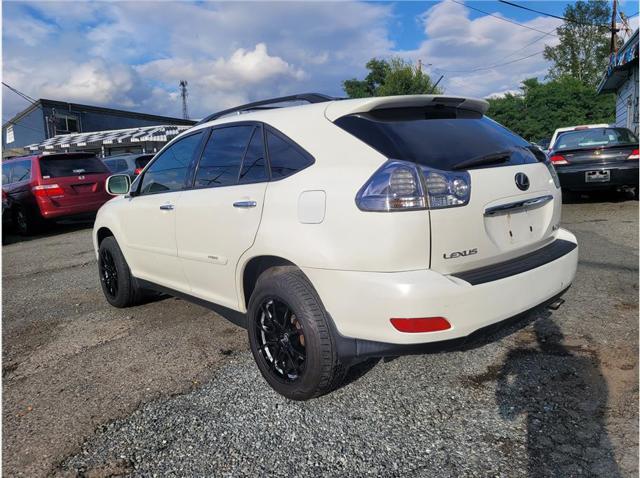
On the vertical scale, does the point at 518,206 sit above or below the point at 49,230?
above

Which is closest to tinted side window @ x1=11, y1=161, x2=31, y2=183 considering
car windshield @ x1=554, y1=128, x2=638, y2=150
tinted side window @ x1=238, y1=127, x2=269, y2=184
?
tinted side window @ x1=238, y1=127, x2=269, y2=184

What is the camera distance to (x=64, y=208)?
32.4ft

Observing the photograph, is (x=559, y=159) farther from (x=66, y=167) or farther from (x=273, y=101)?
(x=66, y=167)

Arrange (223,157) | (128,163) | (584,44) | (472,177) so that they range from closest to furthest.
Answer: (472,177)
(223,157)
(128,163)
(584,44)

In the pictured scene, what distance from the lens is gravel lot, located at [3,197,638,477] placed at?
7.26 feet

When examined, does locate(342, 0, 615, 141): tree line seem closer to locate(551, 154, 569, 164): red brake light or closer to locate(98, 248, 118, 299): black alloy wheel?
locate(551, 154, 569, 164): red brake light

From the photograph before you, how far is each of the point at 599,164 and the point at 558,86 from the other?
1244 inches

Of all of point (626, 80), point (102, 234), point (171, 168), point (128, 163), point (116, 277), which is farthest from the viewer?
point (626, 80)

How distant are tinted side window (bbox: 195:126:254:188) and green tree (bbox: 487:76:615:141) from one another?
32.4 m

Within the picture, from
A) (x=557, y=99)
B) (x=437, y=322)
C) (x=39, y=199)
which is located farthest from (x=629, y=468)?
(x=557, y=99)

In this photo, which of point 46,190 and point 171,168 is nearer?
point 171,168

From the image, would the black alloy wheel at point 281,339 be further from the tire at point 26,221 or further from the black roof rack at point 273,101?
the tire at point 26,221

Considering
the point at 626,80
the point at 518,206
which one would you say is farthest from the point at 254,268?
the point at 626,80

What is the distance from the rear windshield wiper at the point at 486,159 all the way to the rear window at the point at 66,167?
9.55m
